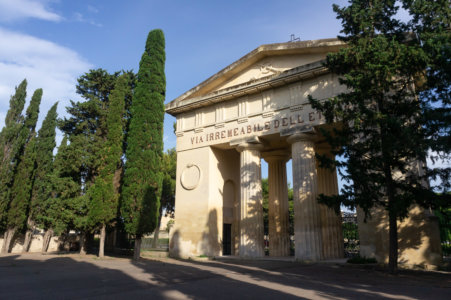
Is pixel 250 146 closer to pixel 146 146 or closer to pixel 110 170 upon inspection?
pixel 146 146

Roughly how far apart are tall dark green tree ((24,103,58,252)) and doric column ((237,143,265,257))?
13.8 metres

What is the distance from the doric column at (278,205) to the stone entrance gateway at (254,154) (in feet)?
0.20

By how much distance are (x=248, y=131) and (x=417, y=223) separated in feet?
30.3

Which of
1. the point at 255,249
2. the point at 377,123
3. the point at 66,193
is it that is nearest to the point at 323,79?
the point at 377,123

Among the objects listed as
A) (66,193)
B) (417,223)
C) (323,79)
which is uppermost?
(323,79)

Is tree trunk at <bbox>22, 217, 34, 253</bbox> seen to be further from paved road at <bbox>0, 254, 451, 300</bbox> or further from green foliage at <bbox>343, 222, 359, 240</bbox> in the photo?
green foliage at <bbox>343, 222, 359, 240</bbox>

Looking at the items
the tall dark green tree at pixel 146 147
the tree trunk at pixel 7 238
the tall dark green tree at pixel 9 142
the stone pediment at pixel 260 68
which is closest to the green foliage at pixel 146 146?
the tall dark green tree at pixel 146 147

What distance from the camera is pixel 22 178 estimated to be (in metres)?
22.0

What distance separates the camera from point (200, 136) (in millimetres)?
19531

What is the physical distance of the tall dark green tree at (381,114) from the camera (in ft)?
31.6

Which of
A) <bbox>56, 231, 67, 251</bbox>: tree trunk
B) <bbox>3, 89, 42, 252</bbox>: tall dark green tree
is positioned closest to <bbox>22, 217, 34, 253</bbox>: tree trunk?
<bbox>3, 89, 42, 252</bbox>: tall dark green tree

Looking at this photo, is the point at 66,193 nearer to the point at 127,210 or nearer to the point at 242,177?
the point at 127,210

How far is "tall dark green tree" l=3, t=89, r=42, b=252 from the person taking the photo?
70.0 ft

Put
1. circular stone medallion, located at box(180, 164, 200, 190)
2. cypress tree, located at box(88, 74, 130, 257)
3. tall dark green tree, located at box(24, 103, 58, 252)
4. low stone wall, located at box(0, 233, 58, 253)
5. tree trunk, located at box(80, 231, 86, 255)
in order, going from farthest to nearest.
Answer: low stone wall, located at box(0, 233, 58, 253) → tall dark green tree, located at box(24, 103, 58, 252) → circular stone medallion, located at box(180, 164, 200, 190) → tree trunk, located at box(80, 231, 86, 255) → cypress tree, located at box(88, 74, 130, 257)
